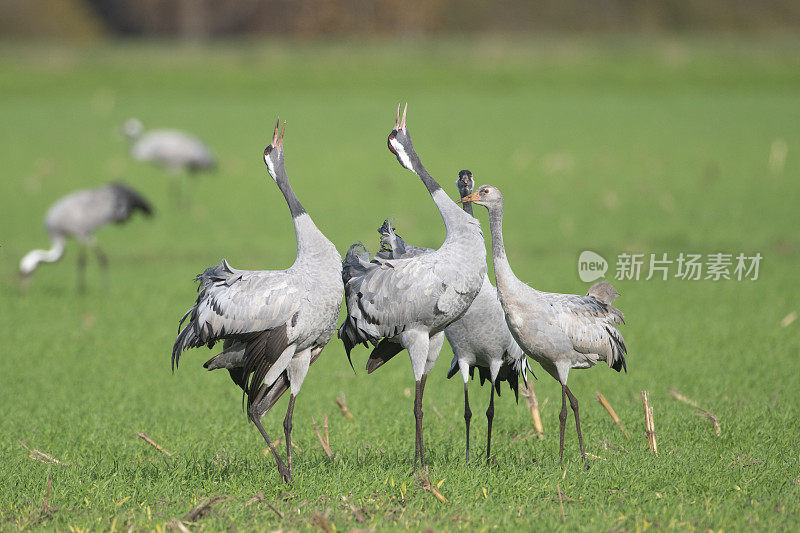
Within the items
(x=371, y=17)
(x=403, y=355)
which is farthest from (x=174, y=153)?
(x=371, y=17)

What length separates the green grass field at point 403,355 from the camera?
5789 mm

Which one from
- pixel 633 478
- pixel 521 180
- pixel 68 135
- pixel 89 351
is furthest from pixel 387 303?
pixel 68 135

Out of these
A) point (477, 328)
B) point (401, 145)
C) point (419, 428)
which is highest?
point (401, 145)

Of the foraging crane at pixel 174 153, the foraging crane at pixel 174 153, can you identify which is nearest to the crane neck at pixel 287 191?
the foraging crane at pixel 174 153

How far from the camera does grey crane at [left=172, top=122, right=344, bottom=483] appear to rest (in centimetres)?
576

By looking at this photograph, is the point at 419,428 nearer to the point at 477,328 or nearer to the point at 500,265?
the point at 477,328

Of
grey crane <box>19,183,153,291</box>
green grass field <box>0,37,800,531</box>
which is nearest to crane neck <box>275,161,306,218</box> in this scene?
green grass field <box>0,37,800,531</box>

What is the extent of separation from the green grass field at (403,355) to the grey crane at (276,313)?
676 mm

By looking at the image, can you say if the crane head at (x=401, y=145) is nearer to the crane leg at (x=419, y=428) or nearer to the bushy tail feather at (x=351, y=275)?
the bushy tail feather at (x=351, y=275)

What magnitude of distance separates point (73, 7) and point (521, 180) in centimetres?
6833

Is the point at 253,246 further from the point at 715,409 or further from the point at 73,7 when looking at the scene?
the point at 73,7

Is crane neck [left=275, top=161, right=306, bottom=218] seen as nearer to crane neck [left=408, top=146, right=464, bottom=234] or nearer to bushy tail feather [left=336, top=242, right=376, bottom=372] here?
bushy tail feather [left=336, top=242, right=376, bottom=372]

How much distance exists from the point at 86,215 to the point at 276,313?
27.1 feet

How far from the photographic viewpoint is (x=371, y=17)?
215 feet
